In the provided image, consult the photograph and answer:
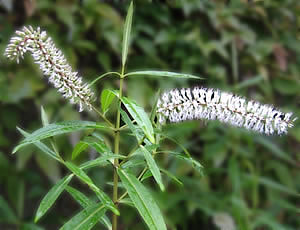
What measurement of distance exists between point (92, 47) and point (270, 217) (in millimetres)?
1034

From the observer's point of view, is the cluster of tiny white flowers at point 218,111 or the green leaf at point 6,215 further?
the green leaf at point 6,215

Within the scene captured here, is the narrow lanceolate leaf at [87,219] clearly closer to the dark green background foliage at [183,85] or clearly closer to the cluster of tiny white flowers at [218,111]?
the cluster of tiny white flowers at [218,111]

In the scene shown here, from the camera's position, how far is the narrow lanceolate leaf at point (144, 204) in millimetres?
713

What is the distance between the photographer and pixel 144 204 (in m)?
0.73

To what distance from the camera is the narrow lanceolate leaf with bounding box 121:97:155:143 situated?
2.19 ft

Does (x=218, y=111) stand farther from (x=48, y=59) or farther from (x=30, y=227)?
(x=30, y=227)

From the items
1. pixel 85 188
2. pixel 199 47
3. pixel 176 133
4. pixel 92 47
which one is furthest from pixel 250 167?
pixel 92 47

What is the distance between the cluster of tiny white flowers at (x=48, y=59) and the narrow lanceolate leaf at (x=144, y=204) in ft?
0.50

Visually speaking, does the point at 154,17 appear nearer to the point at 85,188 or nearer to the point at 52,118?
the point at 52,118

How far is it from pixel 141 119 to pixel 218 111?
16cm

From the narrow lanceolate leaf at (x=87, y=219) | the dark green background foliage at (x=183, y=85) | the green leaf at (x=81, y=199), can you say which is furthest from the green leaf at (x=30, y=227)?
the narrow lanceolate leaf at (x=87, y=219)

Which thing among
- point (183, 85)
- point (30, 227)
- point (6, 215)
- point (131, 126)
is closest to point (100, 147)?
point (131, 126)

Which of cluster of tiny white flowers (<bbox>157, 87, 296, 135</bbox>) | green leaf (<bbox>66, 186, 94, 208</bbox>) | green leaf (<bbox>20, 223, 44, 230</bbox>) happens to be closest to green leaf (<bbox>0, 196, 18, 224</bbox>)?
green leaf (<bbox>20, 223, 44, 230</bbox>)

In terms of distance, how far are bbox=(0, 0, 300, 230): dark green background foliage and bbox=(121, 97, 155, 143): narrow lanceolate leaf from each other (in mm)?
881
